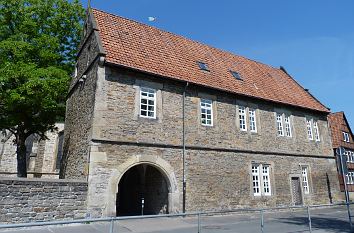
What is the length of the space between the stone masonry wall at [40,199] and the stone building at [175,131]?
20.2 inches

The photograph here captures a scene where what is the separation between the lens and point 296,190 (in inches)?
767

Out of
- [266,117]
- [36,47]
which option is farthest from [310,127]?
[36,47]

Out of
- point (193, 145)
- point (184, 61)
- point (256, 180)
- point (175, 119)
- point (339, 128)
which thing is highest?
point (184, 61)

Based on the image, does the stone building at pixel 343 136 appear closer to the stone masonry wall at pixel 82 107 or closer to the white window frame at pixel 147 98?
the white window frame at pixel 147 98

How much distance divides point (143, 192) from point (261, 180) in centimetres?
692

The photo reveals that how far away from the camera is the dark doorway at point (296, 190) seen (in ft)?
A: 63.0

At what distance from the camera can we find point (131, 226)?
10508mm

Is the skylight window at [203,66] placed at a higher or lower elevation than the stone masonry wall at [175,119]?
higher

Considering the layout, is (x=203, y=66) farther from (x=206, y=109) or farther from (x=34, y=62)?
(x=34, y=62)

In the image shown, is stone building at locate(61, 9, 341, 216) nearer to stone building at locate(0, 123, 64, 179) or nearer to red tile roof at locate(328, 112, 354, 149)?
stone building at locate(0, 123, 64, 179)

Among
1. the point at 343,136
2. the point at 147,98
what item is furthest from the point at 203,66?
the point at 343,136

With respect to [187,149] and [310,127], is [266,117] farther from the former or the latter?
[187,149]

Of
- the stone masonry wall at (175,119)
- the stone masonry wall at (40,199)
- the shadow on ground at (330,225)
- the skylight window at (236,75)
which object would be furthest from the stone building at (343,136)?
the stone masonry wall at (40,199)

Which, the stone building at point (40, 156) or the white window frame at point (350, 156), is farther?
the white window frame at point (350, 156)
